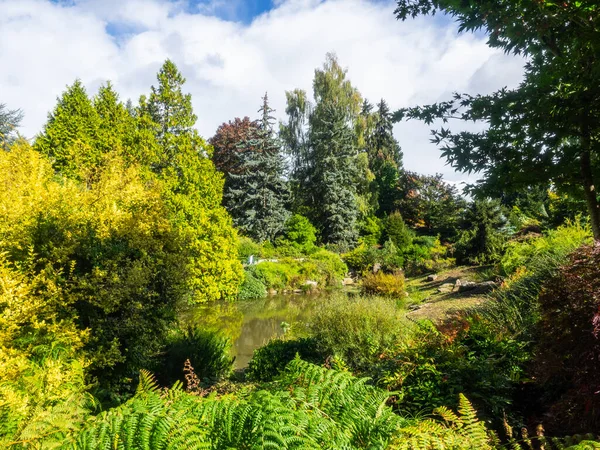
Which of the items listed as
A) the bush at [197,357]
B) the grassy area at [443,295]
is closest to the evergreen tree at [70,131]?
the bush at [197,357]

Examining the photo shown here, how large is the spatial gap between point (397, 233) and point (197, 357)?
18504mm

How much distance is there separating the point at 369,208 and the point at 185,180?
1719 centimetres

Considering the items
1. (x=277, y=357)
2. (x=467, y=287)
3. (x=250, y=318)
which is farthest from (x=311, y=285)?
(x=277, y=357)

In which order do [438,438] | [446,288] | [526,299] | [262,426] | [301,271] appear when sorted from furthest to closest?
[301,271] → [446,288] → [526,299] → [438,438] → [262,426]

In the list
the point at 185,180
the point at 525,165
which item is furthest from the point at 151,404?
the point at 185,180

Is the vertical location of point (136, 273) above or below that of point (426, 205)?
below

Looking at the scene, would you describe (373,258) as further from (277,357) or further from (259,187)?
(277,357)

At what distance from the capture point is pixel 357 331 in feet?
17.4

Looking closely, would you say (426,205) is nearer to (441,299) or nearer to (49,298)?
(441,299)

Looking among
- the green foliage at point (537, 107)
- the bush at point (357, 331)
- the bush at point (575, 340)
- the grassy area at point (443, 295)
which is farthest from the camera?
the grassy area at point (443, 295)

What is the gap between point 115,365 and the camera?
539 centimetres

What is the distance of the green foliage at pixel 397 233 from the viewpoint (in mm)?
22605

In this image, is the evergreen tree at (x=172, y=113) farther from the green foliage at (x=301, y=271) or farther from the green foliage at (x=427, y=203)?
the green foliage at (x=427, y=203)

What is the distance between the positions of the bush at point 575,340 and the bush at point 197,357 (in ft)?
15.0
